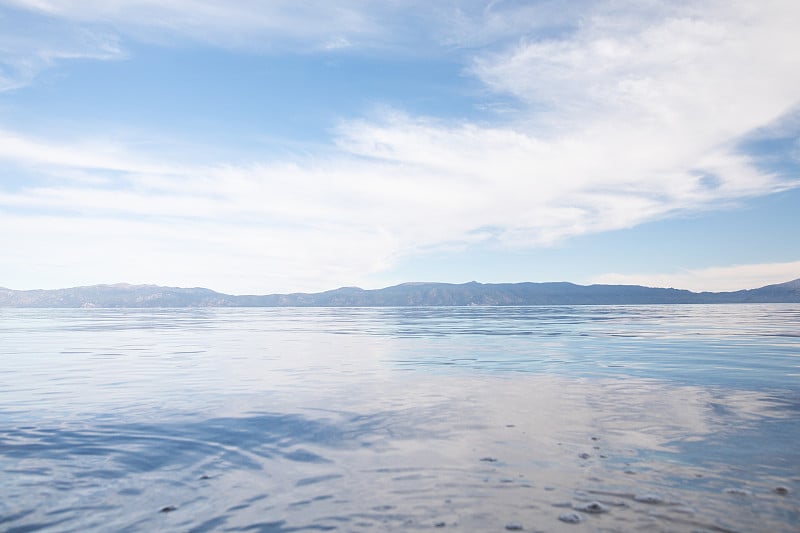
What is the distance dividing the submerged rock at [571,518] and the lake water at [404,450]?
44 millimetres

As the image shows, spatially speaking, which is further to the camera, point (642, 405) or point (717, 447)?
point (642, 405)

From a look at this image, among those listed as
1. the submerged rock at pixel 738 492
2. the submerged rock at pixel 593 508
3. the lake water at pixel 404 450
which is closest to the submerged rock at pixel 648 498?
the lake water at pixel 404 450

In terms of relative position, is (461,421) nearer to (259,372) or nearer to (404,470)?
(404,470)

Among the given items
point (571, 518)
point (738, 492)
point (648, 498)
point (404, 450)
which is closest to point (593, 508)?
point (571, 518)

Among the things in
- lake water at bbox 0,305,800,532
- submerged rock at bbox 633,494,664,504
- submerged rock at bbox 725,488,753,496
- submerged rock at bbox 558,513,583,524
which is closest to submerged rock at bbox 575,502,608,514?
lake water at bbox 0,305,800,532

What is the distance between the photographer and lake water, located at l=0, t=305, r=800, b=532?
24.6 feet

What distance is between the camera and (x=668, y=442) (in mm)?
11305

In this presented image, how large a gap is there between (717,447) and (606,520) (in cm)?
527

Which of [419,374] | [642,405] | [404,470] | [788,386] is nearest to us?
[404,470]

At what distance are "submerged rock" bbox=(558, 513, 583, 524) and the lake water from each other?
0.04m

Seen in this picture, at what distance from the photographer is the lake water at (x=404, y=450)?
7.49m

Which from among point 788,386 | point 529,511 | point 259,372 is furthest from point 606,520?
point 259,372

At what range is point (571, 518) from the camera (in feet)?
23.9

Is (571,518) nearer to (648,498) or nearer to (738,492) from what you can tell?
(648,498)
